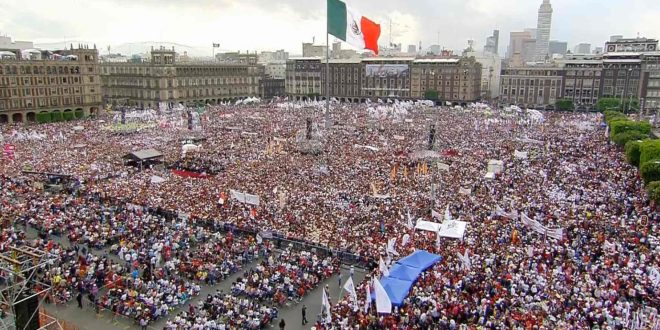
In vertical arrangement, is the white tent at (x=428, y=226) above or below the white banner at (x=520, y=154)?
below

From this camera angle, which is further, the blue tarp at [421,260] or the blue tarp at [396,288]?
the blue tarp at [421,260]

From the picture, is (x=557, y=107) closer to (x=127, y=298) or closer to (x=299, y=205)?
(x=299, y=205)

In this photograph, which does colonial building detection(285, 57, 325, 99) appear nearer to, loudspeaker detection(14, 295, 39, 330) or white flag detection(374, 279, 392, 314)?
white flag detection(374, 279, 392, 314)

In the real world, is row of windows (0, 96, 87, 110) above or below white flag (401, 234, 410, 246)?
above

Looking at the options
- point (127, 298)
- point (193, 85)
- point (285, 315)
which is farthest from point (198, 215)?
point (193, 85)

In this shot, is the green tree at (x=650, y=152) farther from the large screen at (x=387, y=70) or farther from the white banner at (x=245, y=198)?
the large screen at (x=387, y=70)

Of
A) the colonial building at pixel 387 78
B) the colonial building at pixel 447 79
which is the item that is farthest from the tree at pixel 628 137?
the colonial building at pixel 387 78

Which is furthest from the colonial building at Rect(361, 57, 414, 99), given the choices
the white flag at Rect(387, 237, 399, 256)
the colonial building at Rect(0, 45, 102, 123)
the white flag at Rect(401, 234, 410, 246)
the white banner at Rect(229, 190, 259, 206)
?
the white flag at Rect(387, 237, 399, 256)

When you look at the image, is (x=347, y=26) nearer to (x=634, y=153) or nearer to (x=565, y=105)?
(x=634, y=153)

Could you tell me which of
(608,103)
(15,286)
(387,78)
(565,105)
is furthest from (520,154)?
(387,78)
